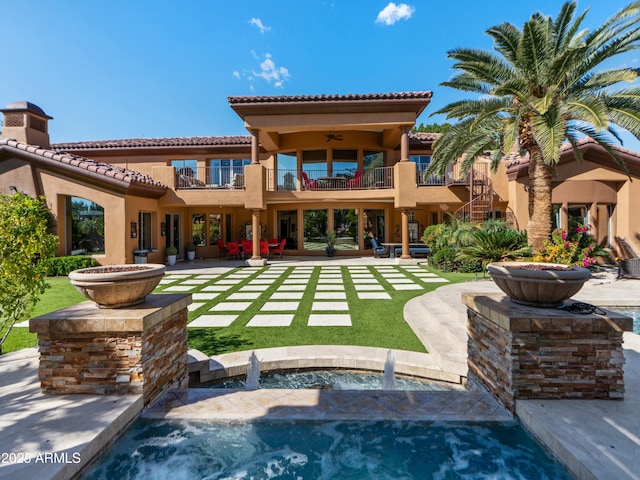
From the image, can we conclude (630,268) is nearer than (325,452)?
No

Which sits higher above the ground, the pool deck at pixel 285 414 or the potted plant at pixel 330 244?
the potted plant at pixel 330 244

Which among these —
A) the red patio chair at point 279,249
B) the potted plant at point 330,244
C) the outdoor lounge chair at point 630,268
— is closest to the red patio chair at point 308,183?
the potted plant at point 330,244

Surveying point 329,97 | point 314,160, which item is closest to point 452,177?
point 329,97

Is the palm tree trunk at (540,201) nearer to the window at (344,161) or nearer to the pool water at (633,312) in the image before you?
the pool water at (633,312)

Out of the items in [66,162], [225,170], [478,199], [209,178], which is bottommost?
[478,199]

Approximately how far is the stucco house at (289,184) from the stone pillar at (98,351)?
11453 millimetres

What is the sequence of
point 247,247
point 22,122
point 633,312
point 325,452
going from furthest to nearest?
point 247,247
point 22,122
point 633,312
point 325,452

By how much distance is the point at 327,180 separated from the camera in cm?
1706

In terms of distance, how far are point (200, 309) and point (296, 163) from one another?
12931 millimetres

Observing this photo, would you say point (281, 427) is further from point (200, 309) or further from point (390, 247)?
point (390, 247)

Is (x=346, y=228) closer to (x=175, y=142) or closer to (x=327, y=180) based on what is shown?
(x=327, y=180)

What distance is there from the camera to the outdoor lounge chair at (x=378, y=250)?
1764cm

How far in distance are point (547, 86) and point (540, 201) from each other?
11.1ft

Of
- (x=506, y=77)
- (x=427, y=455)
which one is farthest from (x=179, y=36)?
(x=427, y=455)
